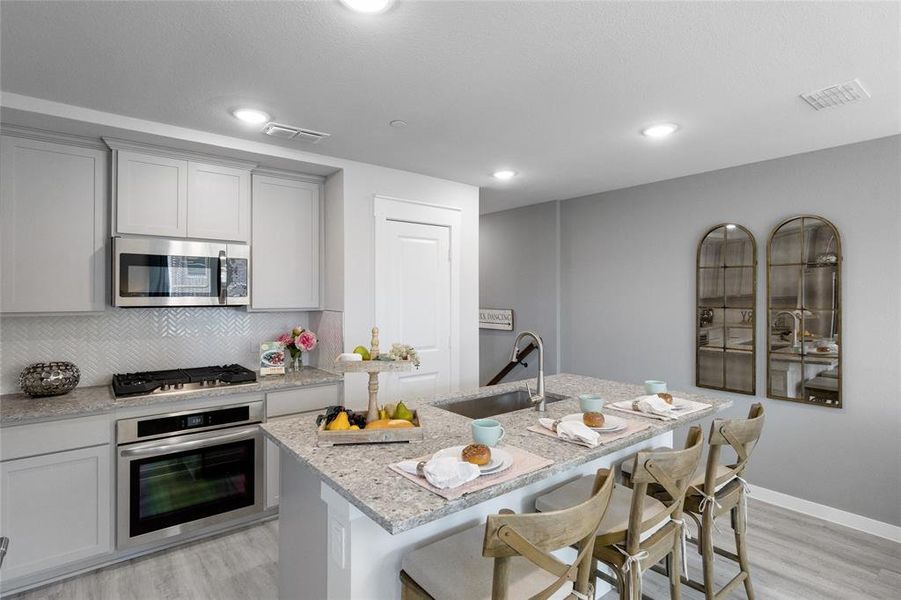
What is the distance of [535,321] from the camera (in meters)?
5.14

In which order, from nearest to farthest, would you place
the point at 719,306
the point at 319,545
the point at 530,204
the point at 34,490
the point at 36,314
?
the point at 319,545, the point at 34,490, the point at 36,314, the point at 719,306, the point at 530,204

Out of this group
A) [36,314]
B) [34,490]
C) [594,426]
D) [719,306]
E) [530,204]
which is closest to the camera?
[594,426]

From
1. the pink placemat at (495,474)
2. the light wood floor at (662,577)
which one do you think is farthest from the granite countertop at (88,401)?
the pink placemat at (495,474)

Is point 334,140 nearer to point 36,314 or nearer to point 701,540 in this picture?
point 36,314

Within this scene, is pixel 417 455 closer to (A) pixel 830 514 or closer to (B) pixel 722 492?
(B) pixel 722 492

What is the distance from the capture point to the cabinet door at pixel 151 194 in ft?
9.19

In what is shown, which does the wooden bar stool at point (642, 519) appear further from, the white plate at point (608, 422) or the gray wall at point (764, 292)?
the gray wall at point (764, 292)

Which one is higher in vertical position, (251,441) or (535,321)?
(535,321)

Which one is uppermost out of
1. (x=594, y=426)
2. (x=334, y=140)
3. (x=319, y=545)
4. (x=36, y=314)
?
(x=334, y=140)

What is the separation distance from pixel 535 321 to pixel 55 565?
166 inches

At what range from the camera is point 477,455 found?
1.50m

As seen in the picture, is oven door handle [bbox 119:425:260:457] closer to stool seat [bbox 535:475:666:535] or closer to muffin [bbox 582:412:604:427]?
stool seat [bbox 535:475:666:535]

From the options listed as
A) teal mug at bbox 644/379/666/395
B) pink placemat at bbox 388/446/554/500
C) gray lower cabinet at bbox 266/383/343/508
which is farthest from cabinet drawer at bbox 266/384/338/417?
teal mug at bbox 644/379/666/395

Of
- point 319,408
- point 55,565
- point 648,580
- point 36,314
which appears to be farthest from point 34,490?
point 648,580
